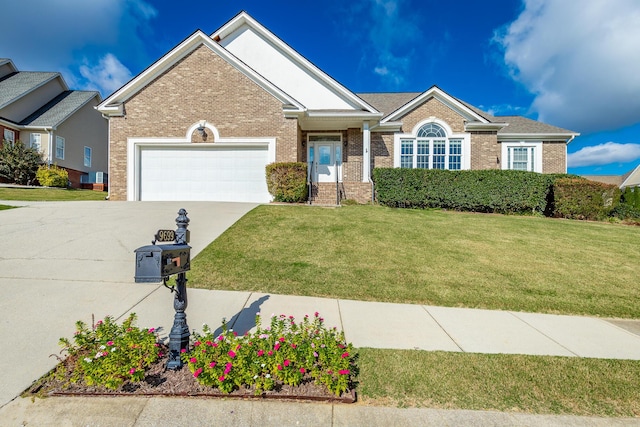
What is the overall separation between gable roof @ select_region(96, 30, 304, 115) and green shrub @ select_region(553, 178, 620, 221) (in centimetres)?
1122

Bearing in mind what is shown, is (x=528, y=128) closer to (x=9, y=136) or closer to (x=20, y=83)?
(x=9, y=136)

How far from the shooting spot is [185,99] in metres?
13.1

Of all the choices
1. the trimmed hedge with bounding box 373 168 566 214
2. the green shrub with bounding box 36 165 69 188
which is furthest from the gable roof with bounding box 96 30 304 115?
the green shrub with bounding box 36 165 69 188

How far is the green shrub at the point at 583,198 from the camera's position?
12344 millimetres

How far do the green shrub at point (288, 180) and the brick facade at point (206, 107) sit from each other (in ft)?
2.52

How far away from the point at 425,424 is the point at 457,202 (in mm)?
11902

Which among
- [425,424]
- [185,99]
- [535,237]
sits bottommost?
[425,424]

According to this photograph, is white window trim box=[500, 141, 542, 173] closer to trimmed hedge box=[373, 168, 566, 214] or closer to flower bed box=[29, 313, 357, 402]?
trimmed hedge box=[373, 168, 566, 214]

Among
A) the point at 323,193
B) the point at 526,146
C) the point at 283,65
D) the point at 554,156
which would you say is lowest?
the point at 323,193

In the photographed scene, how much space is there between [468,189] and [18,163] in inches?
1005

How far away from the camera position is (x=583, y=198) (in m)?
12.3

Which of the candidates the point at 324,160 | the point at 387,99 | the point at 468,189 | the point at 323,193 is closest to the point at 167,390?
the point at 323,193

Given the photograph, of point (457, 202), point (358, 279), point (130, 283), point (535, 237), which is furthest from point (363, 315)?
point (457, 202)

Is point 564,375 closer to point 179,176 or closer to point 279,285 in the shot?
point 279,285
